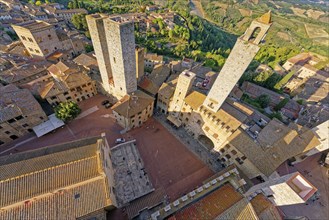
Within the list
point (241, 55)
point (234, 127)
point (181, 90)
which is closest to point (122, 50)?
point (181, 90)

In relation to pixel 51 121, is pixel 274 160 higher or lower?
higher

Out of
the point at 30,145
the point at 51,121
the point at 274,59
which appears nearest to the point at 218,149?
the point at 51,121

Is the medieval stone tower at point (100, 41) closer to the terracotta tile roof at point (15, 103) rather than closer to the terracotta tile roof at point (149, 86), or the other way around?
the terracotta tile roof at point (149, 86)

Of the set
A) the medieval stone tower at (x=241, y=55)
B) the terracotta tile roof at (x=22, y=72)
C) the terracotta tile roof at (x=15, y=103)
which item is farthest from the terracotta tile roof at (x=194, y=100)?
the terracotta tile roof at (x=22, y=72)

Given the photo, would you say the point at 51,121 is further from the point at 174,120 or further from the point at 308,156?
the point at 308,156

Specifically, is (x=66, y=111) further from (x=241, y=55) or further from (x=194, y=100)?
(x=241, y=55)

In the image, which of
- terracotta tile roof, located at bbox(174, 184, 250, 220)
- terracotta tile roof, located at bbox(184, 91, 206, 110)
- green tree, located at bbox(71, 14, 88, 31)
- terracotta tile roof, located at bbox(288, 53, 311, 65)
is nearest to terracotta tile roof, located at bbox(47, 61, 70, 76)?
terracotta tile roof, located at bbox(184, 91, 206, 110)
